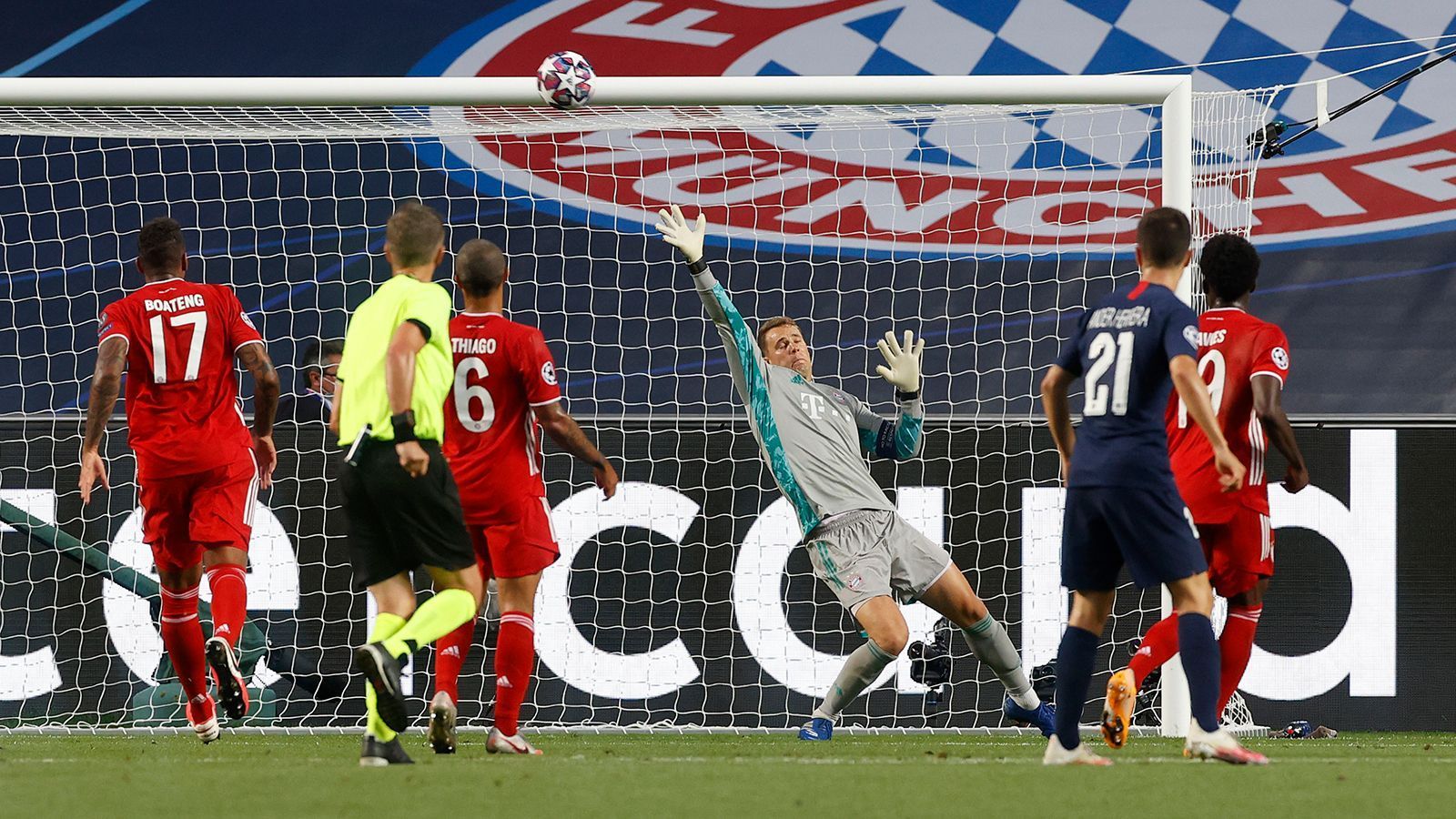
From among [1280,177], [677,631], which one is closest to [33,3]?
[677,631]

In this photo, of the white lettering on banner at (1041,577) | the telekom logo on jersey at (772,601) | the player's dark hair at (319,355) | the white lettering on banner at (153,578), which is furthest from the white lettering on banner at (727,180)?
the white lettering on banner at (153,578)

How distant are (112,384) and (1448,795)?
176 inches

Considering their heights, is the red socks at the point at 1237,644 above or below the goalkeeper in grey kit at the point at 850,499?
below

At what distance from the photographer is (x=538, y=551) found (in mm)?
5324

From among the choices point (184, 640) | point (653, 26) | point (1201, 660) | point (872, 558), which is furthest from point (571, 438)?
point (653, 26)

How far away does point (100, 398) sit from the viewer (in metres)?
5.74

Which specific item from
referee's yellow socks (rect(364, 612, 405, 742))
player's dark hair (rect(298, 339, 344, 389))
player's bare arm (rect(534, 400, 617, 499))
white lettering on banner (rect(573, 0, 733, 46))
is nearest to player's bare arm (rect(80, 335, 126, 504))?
player's bare arm (rect(534, 400, 617, 499))

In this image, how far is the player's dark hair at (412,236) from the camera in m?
4.70

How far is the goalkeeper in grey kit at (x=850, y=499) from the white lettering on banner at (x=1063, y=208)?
13.5 ft

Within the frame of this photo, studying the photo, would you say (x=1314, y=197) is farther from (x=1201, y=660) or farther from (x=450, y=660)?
(x=450, y=660)

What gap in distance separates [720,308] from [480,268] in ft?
3.08

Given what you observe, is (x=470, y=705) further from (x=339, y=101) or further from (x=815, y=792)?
(x=815, y=792)

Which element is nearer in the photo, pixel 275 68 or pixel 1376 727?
pixel 1376 727

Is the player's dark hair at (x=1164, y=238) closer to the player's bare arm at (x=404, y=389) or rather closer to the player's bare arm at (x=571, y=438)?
the player's bare arm at (x=571, y=438)
